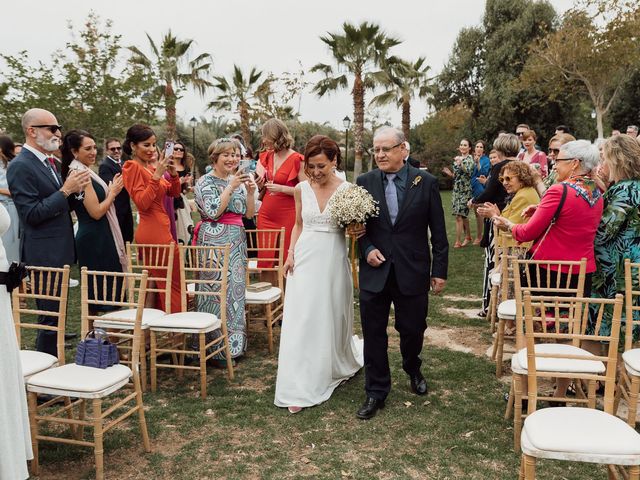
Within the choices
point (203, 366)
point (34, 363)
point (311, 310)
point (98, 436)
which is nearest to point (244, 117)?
point (203, 366)

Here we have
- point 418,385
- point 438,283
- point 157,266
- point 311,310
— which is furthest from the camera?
point 157,266

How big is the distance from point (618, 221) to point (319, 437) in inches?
112

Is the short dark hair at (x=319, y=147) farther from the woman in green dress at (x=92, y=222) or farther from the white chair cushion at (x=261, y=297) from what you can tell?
the woman in green dress at (x=92, y=222)

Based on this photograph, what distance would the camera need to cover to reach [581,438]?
2617 mm

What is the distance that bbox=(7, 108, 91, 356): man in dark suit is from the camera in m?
4.54

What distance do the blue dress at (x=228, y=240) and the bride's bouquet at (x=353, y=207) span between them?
5.10 feet

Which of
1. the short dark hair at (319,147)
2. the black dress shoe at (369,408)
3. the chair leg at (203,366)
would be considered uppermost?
the short dark hair at (319,147)

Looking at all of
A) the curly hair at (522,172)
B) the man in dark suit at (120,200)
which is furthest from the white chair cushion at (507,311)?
the man in dark suit at (120,200)

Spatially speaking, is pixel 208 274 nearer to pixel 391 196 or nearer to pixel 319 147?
pixel 319 147

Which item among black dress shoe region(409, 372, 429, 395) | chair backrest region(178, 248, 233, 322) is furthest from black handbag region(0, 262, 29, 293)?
black dress shoe region(409, 372, 429, 395)

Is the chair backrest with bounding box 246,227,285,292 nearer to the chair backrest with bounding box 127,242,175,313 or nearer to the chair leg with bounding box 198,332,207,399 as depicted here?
the chair backrest with bounding box 127,242,175,313

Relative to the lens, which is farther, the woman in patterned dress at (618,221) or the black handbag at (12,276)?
the woman in patterned dress at (618,221)

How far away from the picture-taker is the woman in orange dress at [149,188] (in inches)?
214

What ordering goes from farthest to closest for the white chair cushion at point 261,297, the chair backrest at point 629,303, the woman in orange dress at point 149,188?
the white chair cushion at point 261,297
the woman in orange dress at point 149,188
the chair backrest at point 629,303
